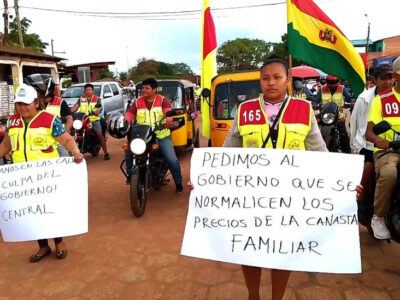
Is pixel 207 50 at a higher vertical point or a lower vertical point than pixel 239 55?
lower

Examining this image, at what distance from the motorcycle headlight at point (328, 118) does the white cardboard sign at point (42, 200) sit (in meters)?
4.03

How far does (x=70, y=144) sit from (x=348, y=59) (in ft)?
9.65

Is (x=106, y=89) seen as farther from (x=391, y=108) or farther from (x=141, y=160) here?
(x=391, y=108)

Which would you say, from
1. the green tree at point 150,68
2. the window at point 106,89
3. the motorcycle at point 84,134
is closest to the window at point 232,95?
the motorcycle at point 84,134

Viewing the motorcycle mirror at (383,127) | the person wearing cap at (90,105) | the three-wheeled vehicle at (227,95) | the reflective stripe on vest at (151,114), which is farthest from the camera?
the person wearing cap at (90,105)

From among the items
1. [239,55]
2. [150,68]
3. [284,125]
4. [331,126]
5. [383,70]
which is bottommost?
[331,126]

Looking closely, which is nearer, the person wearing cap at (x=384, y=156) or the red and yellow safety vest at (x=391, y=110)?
the person wearing cap at (x=384, y=156)

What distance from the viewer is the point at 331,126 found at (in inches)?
226

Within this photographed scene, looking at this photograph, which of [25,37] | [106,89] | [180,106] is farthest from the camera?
[25,37]

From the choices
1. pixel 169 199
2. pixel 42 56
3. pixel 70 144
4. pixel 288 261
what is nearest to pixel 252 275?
pixel 288 261

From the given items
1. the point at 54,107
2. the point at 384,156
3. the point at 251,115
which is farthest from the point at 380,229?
the point at 54,107

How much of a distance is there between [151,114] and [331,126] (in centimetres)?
300

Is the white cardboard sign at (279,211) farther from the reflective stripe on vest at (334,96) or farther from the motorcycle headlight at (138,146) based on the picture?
the reflective stripe on vest at (334,96)

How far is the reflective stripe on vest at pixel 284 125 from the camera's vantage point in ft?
7.24
